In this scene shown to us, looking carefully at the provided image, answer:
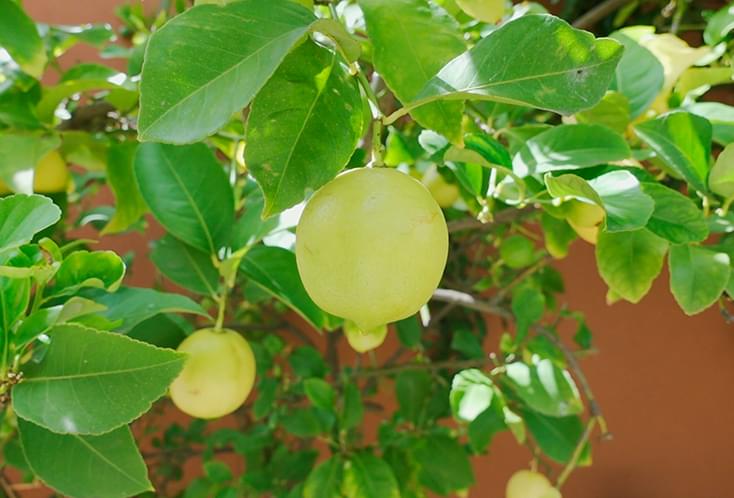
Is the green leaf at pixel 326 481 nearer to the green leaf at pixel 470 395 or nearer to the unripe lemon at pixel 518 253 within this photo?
the green leaf at pixel 470 395

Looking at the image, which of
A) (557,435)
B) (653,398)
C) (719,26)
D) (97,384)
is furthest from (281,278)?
(653,398)

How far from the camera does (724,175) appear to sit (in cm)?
59

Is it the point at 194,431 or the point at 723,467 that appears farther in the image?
the point at 723,467

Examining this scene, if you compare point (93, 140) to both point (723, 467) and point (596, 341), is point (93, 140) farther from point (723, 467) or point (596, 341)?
point (723, 467)

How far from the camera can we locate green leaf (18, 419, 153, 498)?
1.68 feet

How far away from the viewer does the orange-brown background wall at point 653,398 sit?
1.64m

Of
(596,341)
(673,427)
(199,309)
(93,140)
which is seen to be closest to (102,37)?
(93,140)

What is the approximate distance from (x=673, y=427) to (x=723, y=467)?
14 cm

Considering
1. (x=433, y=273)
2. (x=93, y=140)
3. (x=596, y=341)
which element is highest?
(x=433, y=273)

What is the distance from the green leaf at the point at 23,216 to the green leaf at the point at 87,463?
184 millimetres

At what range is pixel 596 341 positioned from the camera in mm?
1712

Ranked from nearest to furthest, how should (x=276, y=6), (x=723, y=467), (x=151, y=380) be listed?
(x=276, y=6) < (x=151, y=380) < (x=723, y=467)

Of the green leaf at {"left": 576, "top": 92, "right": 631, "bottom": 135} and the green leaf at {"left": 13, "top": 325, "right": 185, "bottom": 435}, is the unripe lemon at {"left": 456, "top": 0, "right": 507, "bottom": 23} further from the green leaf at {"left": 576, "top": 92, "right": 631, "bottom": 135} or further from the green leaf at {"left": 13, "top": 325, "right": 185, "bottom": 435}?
the green leaf at {"left": 13, "top": 325, "right": 185, "bottom": 435}

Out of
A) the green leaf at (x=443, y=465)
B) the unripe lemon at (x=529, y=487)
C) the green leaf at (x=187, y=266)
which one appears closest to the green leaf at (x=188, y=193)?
the green leaf at (x=187, y=266)
